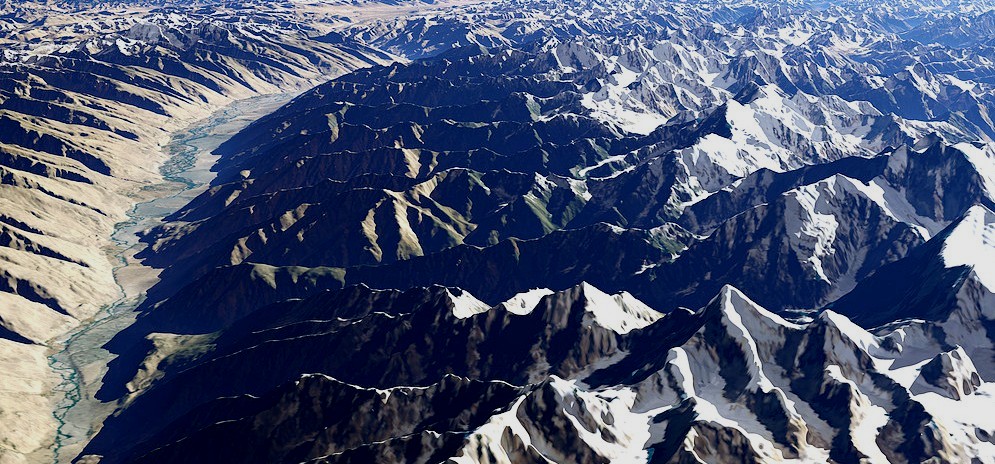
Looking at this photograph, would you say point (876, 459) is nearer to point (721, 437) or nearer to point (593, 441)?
point (721, 437)

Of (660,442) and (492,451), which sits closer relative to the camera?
(492,451)

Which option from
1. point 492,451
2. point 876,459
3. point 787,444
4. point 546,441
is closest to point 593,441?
point 546,441

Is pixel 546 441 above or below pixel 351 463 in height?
below

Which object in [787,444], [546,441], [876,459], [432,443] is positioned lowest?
[876,459]

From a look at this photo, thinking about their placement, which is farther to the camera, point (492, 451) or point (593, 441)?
point (593, 441)

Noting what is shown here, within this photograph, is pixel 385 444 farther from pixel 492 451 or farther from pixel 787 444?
pixel 787 444

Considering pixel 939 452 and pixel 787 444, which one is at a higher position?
pixel 787 444

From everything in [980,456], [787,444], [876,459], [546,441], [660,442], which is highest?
[546,441]

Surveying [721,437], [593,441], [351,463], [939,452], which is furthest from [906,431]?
[351,463]
